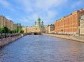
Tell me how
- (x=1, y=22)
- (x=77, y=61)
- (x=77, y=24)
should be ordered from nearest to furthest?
(x=77, y=61)
(x=77, y=24)
(x=1, y=22)

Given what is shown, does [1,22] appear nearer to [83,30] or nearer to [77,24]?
[77,24]

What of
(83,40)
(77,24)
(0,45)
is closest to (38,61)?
(0,45)

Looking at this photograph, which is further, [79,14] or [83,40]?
[79,14]

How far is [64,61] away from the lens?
28344 mm

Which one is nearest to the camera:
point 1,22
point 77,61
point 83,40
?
point 77,61

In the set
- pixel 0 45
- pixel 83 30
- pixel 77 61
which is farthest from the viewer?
pixel 83 30

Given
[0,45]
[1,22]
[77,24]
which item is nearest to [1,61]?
[0,45]

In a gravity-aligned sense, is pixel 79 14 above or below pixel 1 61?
above

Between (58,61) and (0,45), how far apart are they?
26278 millimetres

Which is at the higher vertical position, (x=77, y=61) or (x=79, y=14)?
(x=79, y=14)

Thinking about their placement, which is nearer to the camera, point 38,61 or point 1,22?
point 38,61

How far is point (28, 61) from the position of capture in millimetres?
28469

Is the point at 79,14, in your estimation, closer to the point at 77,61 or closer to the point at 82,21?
the point at 82,21

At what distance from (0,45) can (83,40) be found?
24212 millimetres
